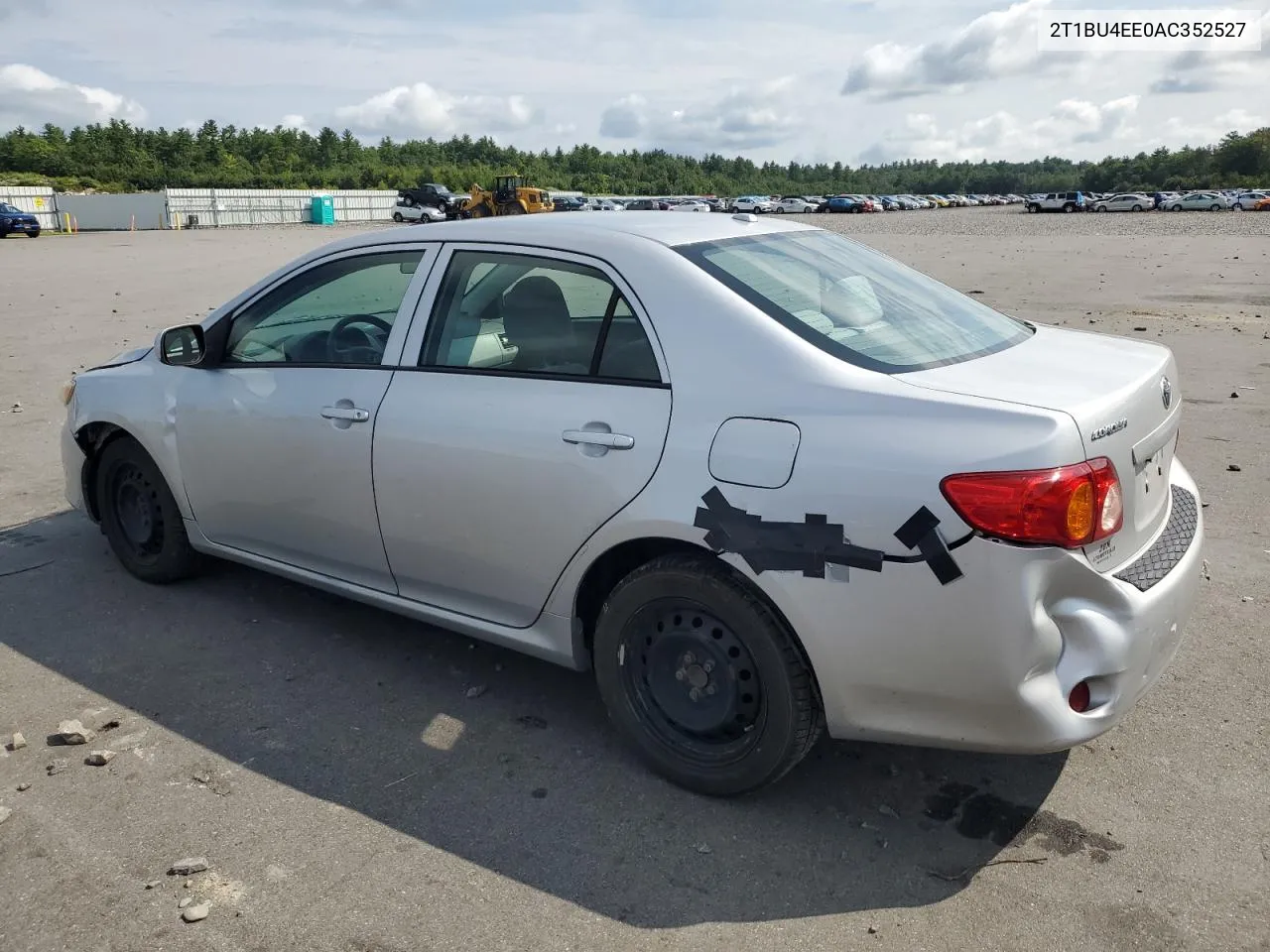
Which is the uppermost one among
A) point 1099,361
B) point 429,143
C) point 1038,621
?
point 429,143

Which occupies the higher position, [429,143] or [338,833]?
[429,143]

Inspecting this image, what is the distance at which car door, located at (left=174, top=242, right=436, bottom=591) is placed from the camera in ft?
12.7

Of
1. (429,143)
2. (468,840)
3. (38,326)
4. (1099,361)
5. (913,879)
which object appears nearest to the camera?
(913,879)

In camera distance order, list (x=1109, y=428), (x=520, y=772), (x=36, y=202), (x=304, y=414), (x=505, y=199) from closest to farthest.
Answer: (x=1109, y=428)
(x=520, y=772)
(x=304, y=414)
(x=505, y=199)
(x=36, y=202)

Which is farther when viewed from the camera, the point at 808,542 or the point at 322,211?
the point at 322,211

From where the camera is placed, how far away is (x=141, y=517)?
16.1ft

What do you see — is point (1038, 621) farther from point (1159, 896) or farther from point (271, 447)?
point (271, 447)

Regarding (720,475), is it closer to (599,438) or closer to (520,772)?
(599,438)

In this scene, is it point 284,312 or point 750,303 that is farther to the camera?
point 284,312

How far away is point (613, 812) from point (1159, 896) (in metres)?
1.50

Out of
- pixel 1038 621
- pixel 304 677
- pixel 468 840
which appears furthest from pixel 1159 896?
pixel 304 677

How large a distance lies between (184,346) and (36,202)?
63.6m

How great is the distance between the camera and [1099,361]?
3287 mm

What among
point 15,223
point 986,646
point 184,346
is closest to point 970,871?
point 986,646
